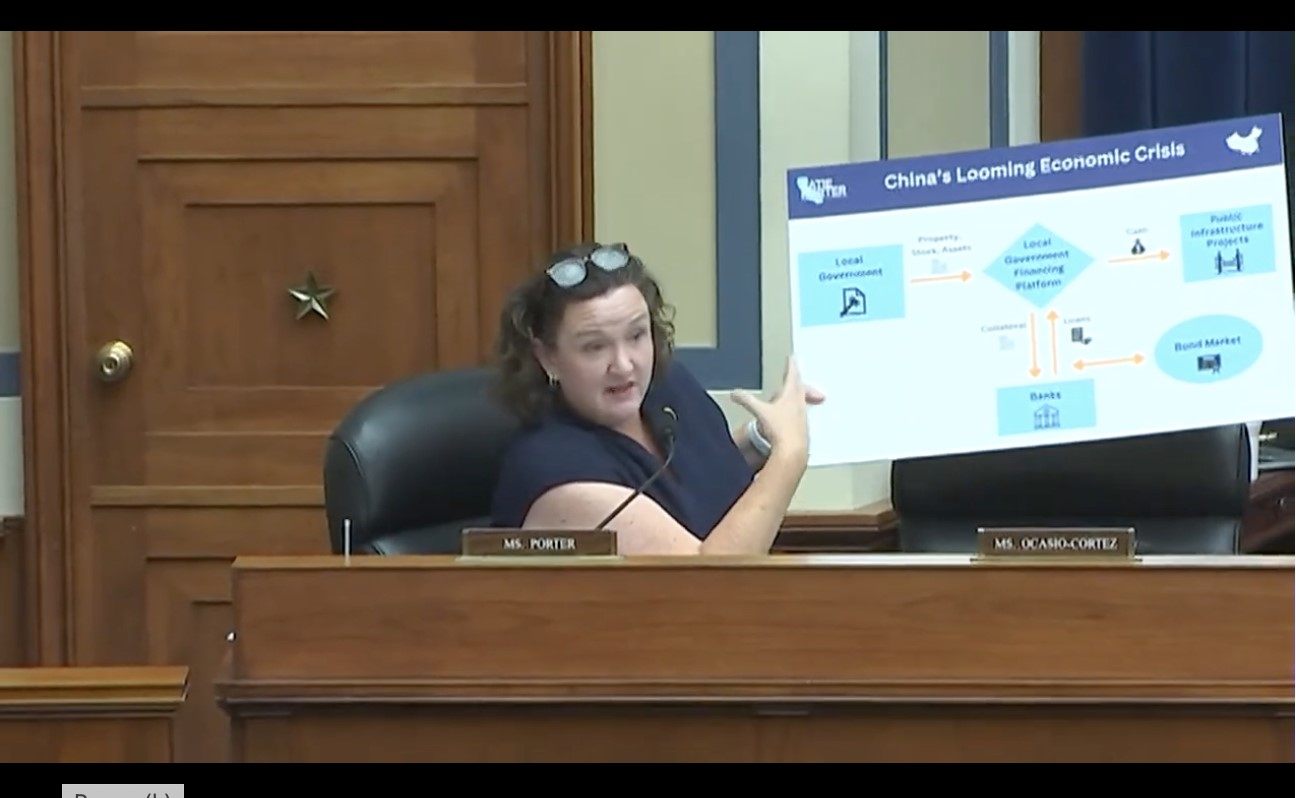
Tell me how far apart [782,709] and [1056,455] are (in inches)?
48.8

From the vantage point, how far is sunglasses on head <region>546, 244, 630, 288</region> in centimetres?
262

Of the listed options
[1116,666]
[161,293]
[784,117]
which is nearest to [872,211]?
[1116,666]

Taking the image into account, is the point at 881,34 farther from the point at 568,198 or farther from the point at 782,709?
the point at 782,709

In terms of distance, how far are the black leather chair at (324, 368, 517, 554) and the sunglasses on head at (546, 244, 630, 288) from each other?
0.20 m

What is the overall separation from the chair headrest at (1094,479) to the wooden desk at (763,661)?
41.8 inches

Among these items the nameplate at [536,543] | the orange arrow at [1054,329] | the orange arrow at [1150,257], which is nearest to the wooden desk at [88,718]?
the nameplate at [536,543]

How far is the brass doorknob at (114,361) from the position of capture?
377 cm

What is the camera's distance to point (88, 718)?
1.90 m

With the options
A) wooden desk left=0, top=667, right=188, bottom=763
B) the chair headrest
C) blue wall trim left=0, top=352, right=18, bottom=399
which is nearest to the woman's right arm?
the chair headrest

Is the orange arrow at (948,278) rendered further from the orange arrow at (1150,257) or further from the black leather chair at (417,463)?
the black leather chair at (417,463)

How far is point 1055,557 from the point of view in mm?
1922

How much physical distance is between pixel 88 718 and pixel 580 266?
38.7 inches

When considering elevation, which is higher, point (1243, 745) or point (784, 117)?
point (784, 117)

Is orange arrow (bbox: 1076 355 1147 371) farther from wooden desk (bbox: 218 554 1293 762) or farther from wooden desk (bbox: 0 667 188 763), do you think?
wooden desk (bbox: 0 667 188 763)
